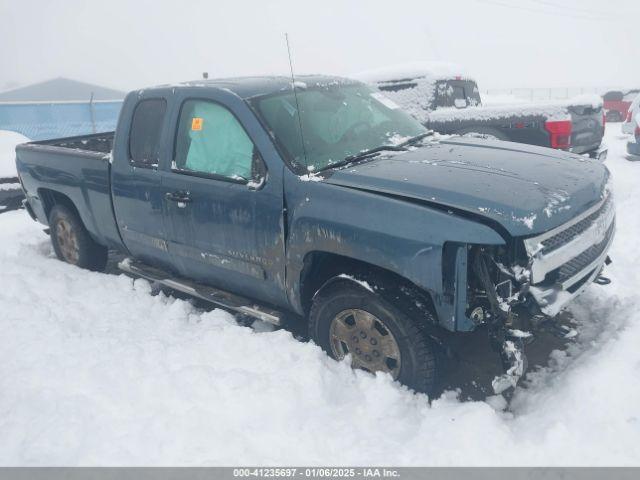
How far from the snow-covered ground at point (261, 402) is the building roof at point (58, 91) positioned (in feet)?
140

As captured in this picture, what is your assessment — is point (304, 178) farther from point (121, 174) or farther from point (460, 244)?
point (121, 174)

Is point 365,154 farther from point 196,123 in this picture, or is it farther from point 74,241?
point 74,241

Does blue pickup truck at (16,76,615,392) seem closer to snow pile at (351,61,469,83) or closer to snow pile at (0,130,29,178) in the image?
snow pile at (351,61,469,83)

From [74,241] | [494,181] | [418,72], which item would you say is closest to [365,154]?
[494,181]

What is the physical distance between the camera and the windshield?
133 inches

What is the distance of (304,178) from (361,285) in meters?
0.74

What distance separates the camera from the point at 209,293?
12.9ft

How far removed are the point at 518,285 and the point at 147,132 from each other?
302 cm

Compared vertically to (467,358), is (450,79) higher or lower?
higher

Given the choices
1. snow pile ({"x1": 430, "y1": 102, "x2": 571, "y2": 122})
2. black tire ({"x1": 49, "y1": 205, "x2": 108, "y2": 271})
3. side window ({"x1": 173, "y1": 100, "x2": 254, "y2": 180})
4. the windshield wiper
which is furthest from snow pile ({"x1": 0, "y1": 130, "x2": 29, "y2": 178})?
the windshield wiper

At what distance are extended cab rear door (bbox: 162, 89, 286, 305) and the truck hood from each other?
0.54m

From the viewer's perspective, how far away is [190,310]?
13.8 ft

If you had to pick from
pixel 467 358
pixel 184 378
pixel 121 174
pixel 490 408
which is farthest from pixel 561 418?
pixel 121 174

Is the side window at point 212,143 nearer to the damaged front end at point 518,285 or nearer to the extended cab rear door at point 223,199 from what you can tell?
the extended cab rear door at point 223,199
